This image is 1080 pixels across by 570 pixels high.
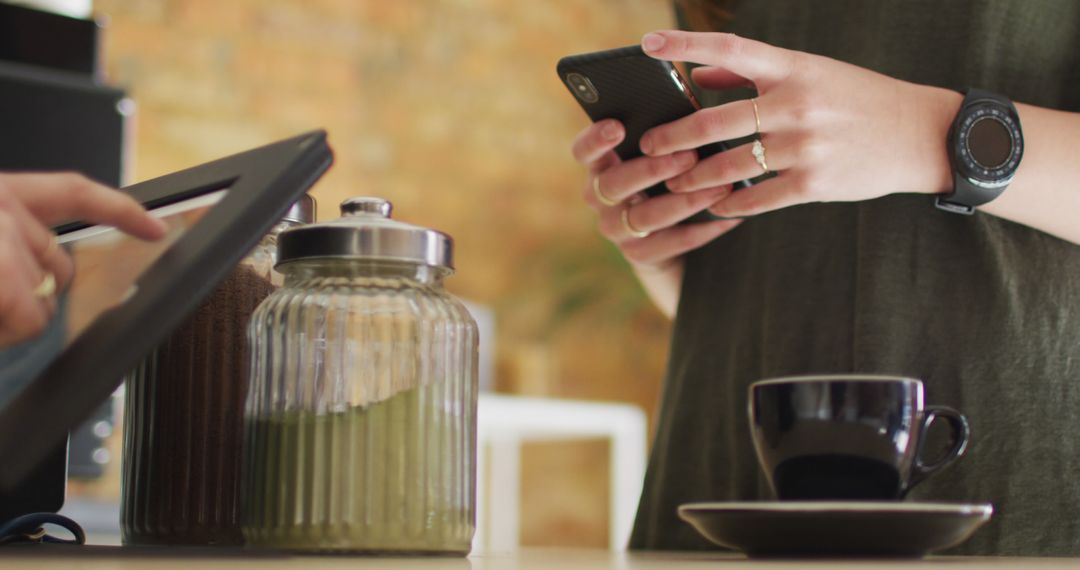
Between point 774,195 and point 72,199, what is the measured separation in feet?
1.64

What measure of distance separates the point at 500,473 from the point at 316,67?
1.38 metres

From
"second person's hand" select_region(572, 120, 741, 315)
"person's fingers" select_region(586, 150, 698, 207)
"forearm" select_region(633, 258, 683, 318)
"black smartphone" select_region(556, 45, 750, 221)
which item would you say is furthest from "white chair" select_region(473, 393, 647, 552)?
"black smartphone" select_region(556, 45, 750, 221)

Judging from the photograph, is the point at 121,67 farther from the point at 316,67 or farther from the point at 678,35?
the point at 678,35

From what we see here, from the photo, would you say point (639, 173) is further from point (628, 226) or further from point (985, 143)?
point (985, 143)

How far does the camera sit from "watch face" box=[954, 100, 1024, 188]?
2.53 ft

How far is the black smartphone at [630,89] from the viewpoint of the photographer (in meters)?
0.74

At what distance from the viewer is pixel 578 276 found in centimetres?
355

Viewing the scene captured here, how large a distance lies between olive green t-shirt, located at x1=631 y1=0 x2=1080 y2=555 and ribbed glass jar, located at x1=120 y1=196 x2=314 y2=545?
469mm

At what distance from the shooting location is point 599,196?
0.96m

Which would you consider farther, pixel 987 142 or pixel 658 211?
pixel 658 211

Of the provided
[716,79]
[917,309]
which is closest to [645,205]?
[716,79]

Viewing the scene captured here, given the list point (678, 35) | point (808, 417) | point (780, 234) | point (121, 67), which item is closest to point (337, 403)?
point (808, 417)

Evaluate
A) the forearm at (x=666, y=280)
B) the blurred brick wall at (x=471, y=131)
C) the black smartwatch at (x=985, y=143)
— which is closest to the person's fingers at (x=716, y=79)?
the black smartwatch at (x=985, y=143)

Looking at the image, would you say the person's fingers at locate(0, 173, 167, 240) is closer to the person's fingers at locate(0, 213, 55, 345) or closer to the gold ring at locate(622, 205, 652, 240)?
the person's fingers at locate(0, 213, 55, 345)
